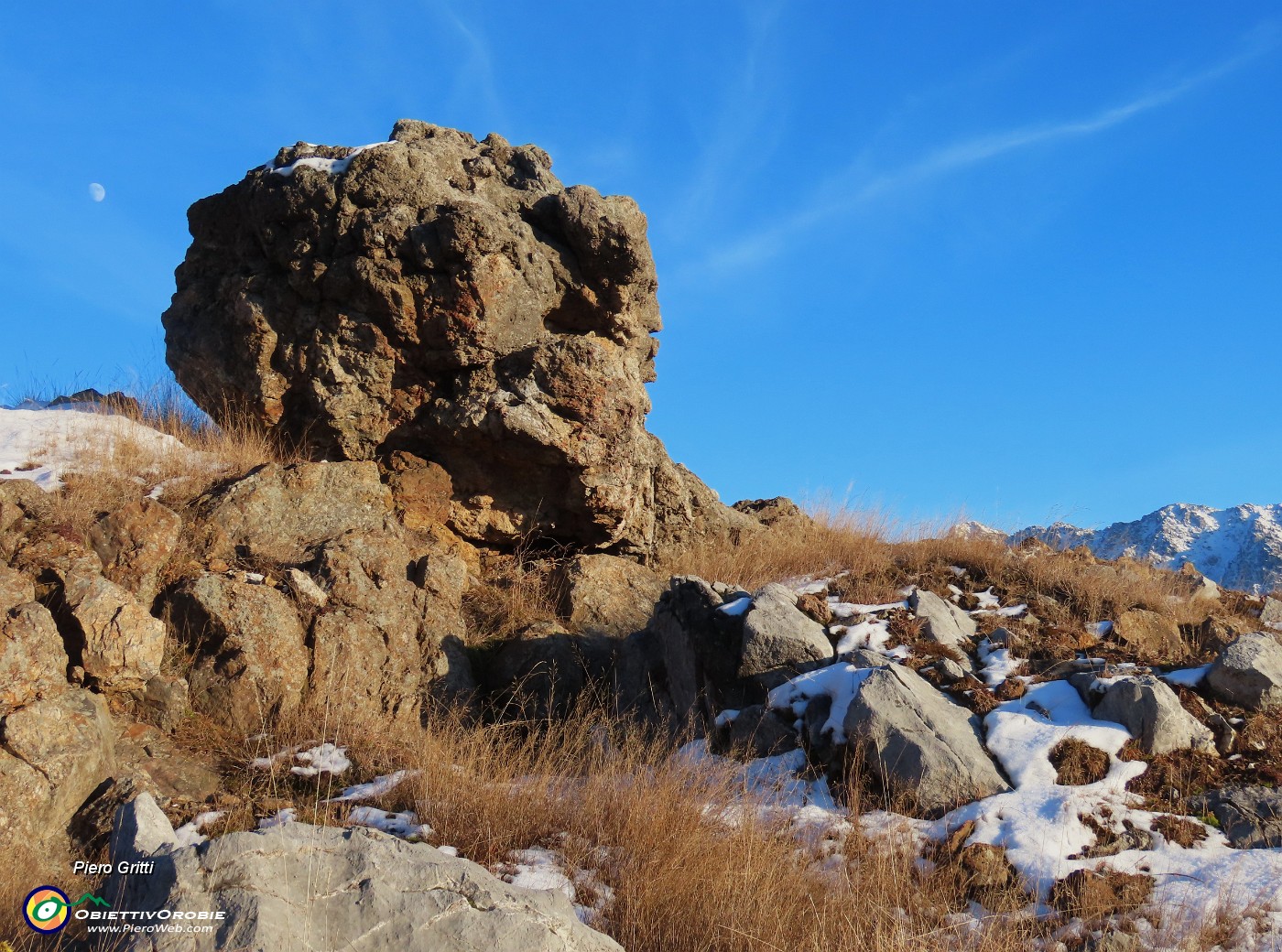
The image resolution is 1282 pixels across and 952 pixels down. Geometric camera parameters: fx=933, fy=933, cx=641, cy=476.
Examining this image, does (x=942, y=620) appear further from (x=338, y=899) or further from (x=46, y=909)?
(x=46, y=909)

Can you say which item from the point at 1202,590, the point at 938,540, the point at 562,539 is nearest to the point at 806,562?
the point at 938,540

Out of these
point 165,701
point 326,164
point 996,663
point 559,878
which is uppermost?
point 326,164

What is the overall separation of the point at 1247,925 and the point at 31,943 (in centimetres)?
559

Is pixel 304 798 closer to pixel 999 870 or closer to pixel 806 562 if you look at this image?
pixel 999 870

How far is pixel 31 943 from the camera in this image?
3830 mm

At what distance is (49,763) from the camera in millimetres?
5434

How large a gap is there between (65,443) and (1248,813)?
993cm

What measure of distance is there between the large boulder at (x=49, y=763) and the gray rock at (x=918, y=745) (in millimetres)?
4847

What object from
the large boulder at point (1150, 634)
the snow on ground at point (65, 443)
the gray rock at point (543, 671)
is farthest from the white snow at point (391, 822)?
the large boulder at point (1150, 634)

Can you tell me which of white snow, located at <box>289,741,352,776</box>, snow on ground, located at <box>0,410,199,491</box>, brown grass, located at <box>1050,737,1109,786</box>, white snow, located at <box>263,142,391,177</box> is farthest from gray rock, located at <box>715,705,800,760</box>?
white snow, located at <box>263,142,391,177</box>

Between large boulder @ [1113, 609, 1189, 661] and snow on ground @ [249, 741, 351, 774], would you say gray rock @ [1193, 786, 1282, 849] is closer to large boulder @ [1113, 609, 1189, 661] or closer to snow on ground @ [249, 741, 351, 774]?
large boulder @ [1113, 609, 1189, 661]

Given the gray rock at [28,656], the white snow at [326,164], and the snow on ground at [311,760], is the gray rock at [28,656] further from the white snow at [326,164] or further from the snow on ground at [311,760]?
the white snow at [326,164]

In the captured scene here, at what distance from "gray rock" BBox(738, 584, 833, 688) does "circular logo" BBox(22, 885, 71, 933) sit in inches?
196

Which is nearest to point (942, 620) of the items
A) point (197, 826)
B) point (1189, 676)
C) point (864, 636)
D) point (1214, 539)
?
point (864, 636)
